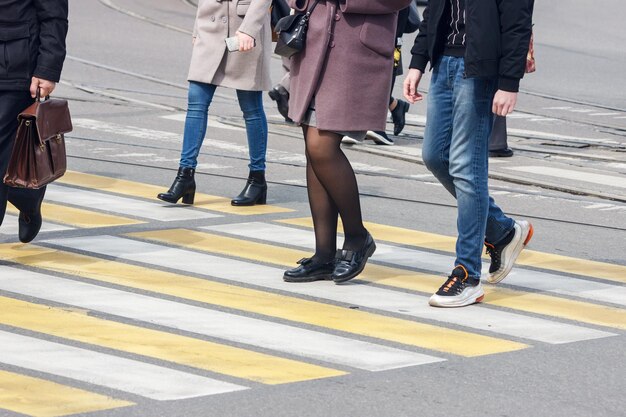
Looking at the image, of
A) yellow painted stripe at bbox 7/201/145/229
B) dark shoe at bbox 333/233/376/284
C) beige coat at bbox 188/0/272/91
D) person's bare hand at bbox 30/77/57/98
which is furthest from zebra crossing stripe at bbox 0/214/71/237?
dark shoe at bbox 333/233/376/284

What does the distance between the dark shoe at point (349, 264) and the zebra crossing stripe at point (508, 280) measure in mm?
154

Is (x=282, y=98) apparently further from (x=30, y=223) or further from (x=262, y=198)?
(x=30, y=223)

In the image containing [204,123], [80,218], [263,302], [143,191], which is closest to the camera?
[263,302]

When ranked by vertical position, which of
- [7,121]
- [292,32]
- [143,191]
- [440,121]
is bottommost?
[143,191]

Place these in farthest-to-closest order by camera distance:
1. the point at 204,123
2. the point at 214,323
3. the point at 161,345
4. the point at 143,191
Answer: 1. the point at 143,191
2. the point at 204,123
3. the point at 214,323
4. the point at 161,345

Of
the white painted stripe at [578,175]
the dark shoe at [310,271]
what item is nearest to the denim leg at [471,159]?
the dark shoe at [310,271]

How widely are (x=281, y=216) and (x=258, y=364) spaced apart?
371 cm

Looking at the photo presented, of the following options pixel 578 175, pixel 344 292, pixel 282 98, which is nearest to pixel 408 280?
pixel 344 292

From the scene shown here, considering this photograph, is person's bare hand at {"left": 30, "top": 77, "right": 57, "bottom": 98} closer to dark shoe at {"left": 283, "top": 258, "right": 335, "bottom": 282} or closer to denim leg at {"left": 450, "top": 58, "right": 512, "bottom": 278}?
dark shoe at {"left": 283, "top": 258, "right": 335, "bottom": 282}

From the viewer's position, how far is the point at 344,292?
24.6ft

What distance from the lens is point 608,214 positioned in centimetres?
1027

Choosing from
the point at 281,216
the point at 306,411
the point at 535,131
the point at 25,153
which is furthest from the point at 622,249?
the point at 535,131

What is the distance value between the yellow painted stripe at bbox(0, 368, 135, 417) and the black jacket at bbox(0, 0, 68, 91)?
2229 millimetres

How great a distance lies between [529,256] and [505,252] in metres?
0.93
